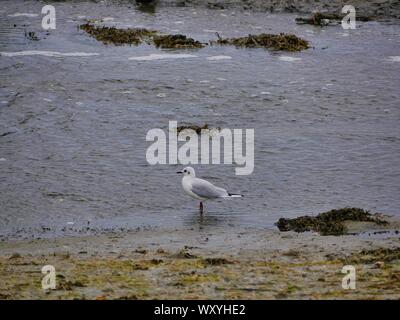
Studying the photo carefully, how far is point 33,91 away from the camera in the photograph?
2145cm

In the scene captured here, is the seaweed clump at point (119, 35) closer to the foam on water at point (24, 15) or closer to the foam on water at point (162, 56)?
the foam on water at point (162, 56)

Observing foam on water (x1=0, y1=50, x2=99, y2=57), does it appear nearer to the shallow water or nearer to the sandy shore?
the shallow water

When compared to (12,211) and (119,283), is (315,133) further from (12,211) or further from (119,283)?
(119,283)

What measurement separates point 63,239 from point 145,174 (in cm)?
342

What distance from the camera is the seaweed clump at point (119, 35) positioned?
84.0ft

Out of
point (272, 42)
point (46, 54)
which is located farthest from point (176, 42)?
point (46, 54)

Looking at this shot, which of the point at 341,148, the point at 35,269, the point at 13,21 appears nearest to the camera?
the point at 35,269

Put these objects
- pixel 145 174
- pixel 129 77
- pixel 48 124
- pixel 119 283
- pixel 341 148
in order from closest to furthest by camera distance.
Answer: pixel 119 283 → pixel 145 174 → pixel 341 148 → pixel 48 124 → pixel 129 77

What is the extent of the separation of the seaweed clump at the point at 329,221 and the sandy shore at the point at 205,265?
0.26 meters

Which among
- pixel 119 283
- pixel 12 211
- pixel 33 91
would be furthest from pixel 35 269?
pixel 33 91

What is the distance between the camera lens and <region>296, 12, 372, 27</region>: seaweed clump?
1082 inches
